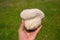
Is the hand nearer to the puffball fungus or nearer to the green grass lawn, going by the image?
the puffball fungus

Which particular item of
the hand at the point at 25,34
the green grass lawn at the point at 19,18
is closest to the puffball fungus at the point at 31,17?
the hand at the point at 25,34

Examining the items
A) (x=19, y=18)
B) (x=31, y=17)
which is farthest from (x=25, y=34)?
(x=19, y=18)

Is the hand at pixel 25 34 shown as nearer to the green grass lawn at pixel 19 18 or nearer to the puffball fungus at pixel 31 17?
the puffball fungus at pixel 31 17

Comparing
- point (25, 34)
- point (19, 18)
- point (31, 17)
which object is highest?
point (31, 17)

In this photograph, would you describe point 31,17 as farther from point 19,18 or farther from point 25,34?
point 19,18

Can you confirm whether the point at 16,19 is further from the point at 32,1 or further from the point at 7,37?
the point at 32,1
